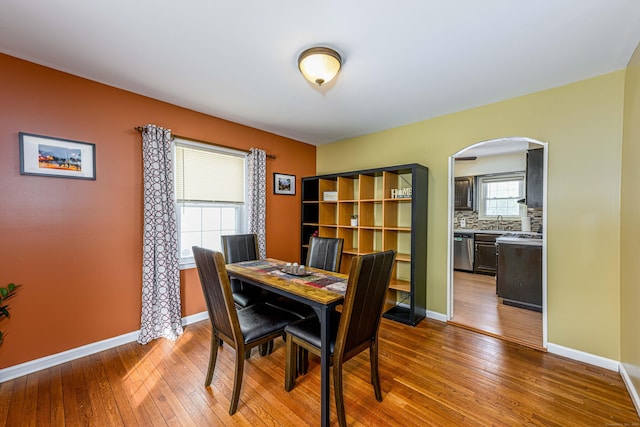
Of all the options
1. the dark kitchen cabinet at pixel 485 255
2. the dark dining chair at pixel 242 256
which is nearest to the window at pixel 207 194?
the dark dining chair at pixel 242 256

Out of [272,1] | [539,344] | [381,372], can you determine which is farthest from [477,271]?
[272,1]

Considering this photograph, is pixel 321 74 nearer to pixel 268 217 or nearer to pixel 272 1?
pixel 272 1

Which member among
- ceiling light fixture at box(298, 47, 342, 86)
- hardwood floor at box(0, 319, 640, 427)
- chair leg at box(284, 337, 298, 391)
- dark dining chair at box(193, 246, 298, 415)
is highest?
ceiling light fixture at box(298, 47, 342, 86)

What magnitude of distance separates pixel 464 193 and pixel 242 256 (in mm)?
5292

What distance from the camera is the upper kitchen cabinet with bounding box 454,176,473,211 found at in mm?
5969

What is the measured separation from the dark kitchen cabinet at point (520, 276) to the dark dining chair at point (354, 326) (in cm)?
290

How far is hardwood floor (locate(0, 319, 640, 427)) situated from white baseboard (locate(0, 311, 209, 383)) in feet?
0.18

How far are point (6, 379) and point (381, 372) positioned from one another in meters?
2.93

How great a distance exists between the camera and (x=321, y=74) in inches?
79.1

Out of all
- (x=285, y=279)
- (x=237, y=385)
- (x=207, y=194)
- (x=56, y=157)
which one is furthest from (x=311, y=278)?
(x=56, y=157)

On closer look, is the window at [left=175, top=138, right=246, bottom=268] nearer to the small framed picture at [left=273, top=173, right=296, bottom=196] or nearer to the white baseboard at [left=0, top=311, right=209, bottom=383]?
the small framed picture at [left=273, top=173, right=296, bottom=196]

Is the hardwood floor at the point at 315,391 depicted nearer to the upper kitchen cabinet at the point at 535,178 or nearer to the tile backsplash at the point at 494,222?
the upper kitchen cabinet at the point at 535,178

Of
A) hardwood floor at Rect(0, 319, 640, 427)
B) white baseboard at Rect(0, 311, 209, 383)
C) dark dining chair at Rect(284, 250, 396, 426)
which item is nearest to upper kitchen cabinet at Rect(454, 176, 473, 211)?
hardwood floor at Rect(0, 319, 640, 427)

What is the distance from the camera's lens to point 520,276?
142 inches
